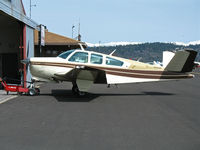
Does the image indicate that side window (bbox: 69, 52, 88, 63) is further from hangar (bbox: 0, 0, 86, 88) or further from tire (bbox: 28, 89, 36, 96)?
hangar (bbox: 0, 0, 86, 88)

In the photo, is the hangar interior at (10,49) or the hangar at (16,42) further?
the hangar interior at (10,49)

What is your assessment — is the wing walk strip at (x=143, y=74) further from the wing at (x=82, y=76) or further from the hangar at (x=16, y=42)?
the hangar at (x=16, y=42)

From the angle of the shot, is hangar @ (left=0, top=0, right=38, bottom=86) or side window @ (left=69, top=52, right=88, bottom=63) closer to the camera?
side window @ (left=69, top=52, right=88, bottom=63)

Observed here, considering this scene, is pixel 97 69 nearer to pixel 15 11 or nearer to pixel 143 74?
pixel 143 74

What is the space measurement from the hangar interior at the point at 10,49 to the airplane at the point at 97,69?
6273mm

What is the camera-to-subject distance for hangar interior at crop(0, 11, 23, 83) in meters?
16.3

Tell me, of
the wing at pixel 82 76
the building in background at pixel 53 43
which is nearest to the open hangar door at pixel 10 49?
the building in background at pixel 53 43

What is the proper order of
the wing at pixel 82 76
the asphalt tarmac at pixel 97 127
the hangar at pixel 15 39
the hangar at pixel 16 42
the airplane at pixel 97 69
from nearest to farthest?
the asphalt tarmac at pixel 97 127 < the wing at pixel 82 76 < the airplane at pixel 97 69 < the hangar at pixel 15 39 < the hangar at pixel 16 42

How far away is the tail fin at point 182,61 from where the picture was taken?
1077 centimetres

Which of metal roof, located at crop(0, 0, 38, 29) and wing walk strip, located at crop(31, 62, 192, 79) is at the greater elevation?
metal roof, located at crop(0, 0, 38, 29)

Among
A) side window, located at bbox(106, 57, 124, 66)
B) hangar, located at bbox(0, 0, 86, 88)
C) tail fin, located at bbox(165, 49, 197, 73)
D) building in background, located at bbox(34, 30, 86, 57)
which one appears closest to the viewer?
side window, located at bbox(106, 57, 124, 66)

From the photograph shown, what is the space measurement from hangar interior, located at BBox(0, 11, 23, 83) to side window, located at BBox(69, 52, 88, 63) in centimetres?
689

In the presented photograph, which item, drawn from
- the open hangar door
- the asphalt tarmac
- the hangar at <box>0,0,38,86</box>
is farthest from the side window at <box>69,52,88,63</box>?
the open hangar door

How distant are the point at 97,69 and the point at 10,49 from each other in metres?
10.7
